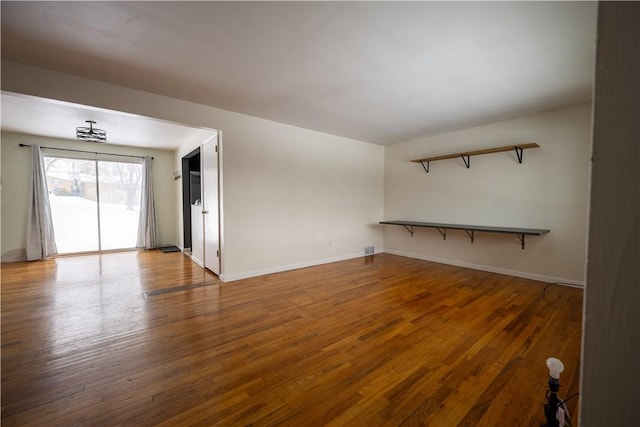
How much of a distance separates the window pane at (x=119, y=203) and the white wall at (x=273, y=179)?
406 cm

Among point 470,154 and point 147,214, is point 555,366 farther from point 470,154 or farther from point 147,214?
point 147,214

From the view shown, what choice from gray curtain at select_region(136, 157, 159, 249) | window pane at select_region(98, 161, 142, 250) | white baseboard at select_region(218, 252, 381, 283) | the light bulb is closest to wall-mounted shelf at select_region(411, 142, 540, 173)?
white baseboard at select_region(218, 252, 381, 283)

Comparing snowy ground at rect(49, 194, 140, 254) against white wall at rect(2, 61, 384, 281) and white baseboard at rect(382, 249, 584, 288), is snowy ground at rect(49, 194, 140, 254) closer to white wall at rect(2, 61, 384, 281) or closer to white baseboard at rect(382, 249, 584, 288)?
white wall at rect(2, 61, 384, 281)

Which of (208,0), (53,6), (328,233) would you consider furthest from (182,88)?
(328,233)

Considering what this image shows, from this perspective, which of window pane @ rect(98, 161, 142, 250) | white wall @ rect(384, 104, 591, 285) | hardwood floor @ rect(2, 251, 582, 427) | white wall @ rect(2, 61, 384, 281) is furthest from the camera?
window pane @ rect(98, 161, 142, 250)

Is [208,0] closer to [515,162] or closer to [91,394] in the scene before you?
[91,394]

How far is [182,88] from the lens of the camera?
121 inches

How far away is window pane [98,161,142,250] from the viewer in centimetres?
614

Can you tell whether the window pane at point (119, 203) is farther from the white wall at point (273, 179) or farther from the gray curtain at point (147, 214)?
the white wall at point (273, 179)

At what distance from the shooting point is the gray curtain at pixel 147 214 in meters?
6.45

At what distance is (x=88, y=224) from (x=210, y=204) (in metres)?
3.74

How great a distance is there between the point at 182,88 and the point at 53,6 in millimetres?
1282

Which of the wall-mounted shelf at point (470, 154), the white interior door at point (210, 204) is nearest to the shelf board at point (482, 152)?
the wall-mounted shelf at point (470, 154)

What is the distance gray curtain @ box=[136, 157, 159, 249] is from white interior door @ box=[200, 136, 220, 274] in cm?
273
